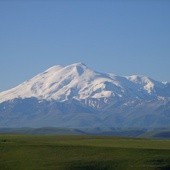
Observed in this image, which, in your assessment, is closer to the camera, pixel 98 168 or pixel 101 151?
pixel 98 168

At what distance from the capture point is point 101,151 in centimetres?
10219

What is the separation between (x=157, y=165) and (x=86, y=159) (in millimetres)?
12204

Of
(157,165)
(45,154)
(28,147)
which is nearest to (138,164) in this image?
(157,165)

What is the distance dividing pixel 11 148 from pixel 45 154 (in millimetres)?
7961

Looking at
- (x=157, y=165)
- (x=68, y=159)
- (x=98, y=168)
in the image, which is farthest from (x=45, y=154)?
(x=157, y=165)

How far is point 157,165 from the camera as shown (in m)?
90.6

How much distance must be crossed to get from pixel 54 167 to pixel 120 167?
436 inches

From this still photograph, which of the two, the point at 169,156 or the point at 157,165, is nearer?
the point at 157,165

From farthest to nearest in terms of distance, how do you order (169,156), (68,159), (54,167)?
(169,156), (68,159), (54,167)

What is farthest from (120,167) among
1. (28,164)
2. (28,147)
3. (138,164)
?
(28,147)

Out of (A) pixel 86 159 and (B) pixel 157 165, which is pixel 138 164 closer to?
(B) pixel 157 165

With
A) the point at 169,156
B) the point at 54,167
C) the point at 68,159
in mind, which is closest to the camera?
the point at 54,167

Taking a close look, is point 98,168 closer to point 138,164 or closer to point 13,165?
point 138,164

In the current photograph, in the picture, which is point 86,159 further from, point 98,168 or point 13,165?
point 13,165
